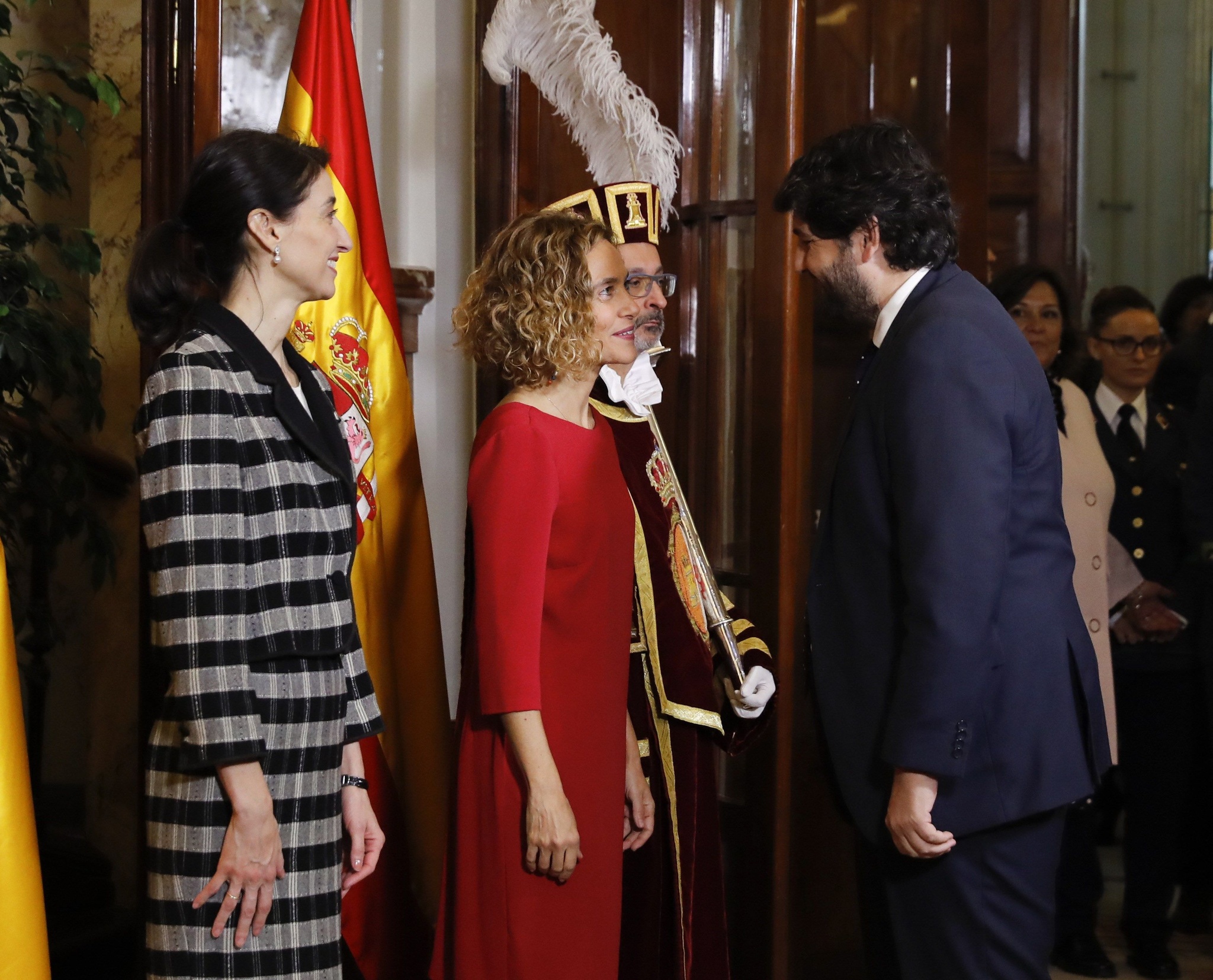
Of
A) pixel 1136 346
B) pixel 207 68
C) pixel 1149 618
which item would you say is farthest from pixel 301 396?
pixel 1136 346

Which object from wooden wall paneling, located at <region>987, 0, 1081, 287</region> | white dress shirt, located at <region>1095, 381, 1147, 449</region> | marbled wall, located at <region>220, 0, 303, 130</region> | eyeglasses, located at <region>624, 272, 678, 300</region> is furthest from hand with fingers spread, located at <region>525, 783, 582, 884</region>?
wooden wall paneling, located at <region>987, 0, 1081, 287</region>

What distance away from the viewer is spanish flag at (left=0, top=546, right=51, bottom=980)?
3.43 ft

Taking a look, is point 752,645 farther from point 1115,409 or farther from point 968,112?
point 1115,409

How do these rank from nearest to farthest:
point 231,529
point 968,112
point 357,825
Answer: point 231,529 < point 357,825 < point 968,112

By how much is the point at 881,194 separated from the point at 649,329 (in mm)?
502

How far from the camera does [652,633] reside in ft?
6.39

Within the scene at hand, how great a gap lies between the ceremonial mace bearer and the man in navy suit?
35cm

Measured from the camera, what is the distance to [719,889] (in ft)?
6.69

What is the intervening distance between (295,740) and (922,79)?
6.50 feet

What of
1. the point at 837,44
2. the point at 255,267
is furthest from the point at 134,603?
the point at 837,44

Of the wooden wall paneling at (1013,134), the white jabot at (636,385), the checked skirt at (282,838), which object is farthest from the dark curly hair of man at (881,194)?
the wooden wall paneling at (1013,134)

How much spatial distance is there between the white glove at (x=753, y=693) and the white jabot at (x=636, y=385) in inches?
18.2

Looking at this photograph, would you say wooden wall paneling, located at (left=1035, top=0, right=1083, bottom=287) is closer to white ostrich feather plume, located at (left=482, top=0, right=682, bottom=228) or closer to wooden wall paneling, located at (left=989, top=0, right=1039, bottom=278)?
wooden wall paneling, located at (left=989, top=0, right=1039, bottom=278)

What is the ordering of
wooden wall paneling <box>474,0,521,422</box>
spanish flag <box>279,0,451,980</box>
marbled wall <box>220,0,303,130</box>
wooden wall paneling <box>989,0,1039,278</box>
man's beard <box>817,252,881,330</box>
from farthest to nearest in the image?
1. wooden wall paneling <box>989,0,1039,278</box>
2. wooden wall paneling <box>474,0,521,422</box>
3. marbled wall <box>220,0,303,130</box>
4. spanish flag <box>279,0,451,980</box>
5. man's beard <box>817,252,881,330</box>
